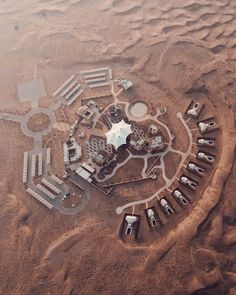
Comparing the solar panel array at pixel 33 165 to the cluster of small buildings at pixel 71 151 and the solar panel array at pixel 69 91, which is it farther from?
the solar panel array at pixel 69 91

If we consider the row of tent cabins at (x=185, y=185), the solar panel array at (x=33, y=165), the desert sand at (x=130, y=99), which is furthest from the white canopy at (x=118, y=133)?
the solar panel array at (x=33, y=165)

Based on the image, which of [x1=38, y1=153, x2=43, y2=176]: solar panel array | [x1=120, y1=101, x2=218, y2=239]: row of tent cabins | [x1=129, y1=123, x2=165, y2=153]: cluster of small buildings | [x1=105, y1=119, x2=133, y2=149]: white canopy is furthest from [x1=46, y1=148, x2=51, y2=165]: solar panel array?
[x1=120, y1=101, x2=218, y2=239]: row of tent cabins

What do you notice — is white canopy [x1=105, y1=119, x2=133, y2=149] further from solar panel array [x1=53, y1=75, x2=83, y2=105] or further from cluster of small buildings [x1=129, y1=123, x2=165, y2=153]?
solar panel array [x1=53, y1=75, x2=83, y2=105]

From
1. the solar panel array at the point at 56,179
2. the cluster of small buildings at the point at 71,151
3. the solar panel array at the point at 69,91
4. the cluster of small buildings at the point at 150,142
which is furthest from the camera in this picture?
the solar panel array at the point at 69,91

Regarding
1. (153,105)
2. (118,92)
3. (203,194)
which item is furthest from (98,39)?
(203,194)

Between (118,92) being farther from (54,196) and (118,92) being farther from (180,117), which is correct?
(54,196)
